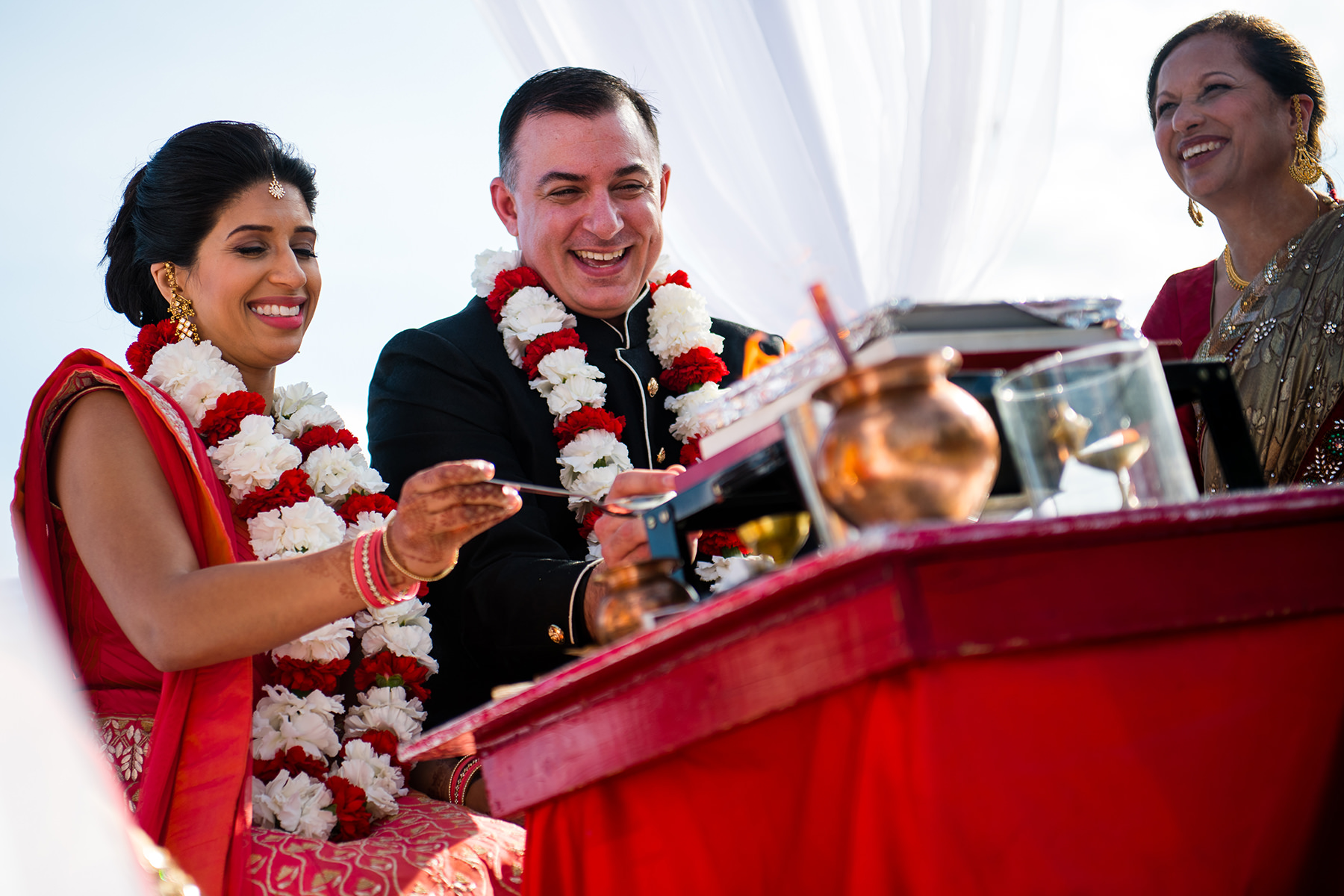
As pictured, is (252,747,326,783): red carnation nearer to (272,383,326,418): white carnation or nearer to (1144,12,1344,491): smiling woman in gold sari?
(272,383,326,418): white carnation

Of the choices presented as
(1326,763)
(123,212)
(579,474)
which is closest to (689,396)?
(579,474)

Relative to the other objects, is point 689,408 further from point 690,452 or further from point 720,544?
point 720,544

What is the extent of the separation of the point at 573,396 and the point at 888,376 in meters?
1.54

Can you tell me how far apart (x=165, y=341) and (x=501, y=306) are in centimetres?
A: 71

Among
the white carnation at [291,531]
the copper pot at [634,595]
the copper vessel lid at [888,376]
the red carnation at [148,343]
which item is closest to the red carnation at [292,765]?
the white carnation at [291,531]

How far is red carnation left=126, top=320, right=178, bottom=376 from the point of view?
208cm

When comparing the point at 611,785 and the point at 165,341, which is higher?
the point at 165,341

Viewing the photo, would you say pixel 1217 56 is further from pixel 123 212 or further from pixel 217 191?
pixel 123 212

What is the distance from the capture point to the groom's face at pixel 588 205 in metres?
2.49

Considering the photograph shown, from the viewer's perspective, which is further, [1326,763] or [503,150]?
[503,150]

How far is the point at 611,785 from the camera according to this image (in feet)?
3.35

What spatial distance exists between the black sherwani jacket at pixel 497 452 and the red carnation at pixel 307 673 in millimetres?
264

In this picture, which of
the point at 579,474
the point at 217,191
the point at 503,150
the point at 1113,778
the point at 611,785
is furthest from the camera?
the point at 503,150

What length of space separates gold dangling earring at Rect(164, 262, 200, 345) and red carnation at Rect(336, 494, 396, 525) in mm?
418
